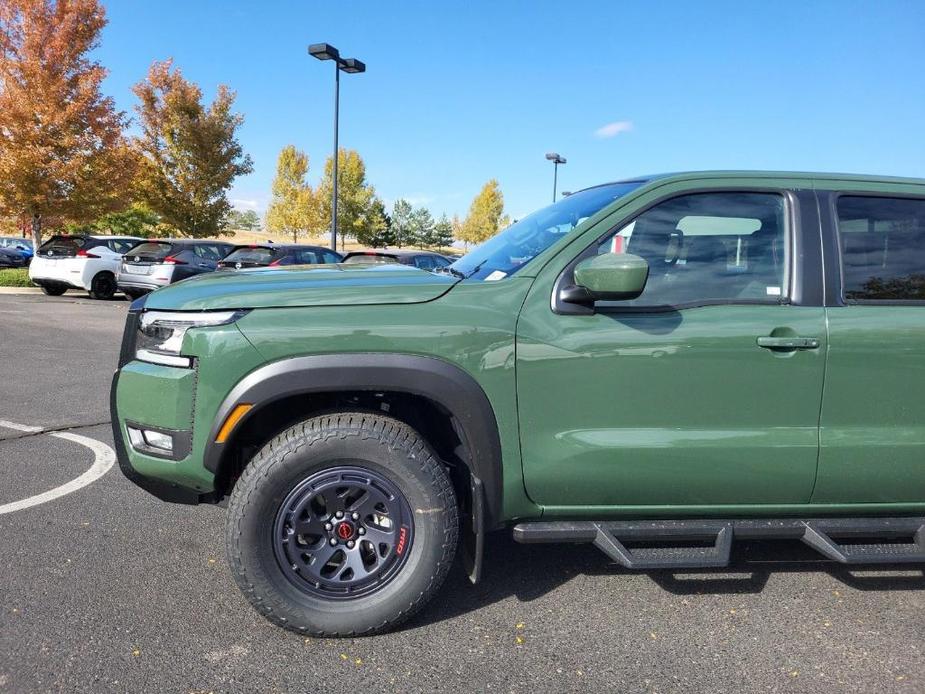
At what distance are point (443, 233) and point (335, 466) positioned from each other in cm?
7777

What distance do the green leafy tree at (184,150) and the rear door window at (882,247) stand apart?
27473mm

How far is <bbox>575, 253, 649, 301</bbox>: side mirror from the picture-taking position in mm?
2504

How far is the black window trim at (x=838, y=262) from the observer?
9.29ft

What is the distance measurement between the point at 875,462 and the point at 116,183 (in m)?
22.0

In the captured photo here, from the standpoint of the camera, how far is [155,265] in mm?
15766

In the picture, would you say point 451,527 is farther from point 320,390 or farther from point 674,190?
point 674,190

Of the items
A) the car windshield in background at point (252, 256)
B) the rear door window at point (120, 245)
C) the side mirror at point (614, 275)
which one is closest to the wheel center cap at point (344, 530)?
the side mirror at point (614, 275)

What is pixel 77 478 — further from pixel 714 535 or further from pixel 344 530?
pixel 714 535

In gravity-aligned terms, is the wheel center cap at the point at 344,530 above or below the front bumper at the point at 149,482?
below

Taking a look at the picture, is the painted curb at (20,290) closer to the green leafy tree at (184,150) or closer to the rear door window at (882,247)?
the green leafy tree at (184,150)

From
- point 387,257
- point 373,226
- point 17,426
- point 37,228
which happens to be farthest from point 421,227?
point 17,426

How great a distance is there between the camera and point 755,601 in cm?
307

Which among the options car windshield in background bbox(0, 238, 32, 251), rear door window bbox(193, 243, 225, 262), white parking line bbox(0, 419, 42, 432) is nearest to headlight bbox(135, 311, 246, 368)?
white parking line bbox(0, 419, 42, 432)

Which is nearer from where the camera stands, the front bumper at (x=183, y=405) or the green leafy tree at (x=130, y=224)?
the front bumper at (x=183, y=405)
